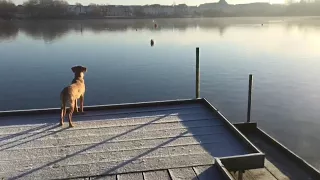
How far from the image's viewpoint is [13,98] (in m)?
18.3

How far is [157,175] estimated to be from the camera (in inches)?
208

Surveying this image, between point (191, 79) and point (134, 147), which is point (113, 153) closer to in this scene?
point (134, 147)

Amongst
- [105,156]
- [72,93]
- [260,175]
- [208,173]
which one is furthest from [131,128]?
[260,175]

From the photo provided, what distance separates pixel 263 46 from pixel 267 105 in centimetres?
2308

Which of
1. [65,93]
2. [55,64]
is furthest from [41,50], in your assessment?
[65,93]

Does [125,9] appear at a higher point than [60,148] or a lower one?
higher

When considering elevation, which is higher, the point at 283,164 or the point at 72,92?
the point at 72,92

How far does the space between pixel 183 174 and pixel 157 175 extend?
431 millimetres

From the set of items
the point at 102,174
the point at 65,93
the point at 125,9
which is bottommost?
the point at 102,174

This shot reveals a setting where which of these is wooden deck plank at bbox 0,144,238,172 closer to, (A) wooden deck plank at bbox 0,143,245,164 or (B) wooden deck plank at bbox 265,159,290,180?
(A) wooden deck plank at bbox 0,143,245,164

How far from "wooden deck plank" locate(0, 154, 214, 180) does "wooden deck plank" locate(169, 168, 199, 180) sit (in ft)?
0.39

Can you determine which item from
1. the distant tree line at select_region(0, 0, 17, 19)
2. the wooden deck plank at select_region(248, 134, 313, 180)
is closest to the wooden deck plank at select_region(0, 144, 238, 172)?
the wooden deck plank at select_region(248, 134, 313, 180)

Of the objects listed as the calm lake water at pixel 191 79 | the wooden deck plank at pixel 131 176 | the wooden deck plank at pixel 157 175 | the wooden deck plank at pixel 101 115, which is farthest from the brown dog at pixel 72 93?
the calm lake water at pixel 191 79

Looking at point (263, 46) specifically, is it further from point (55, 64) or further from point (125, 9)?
point (125, 9)
